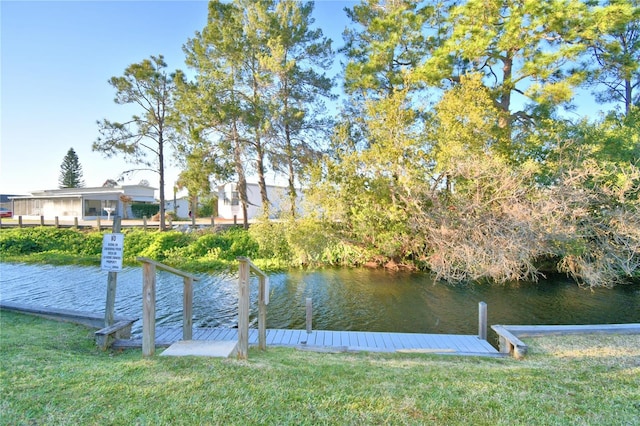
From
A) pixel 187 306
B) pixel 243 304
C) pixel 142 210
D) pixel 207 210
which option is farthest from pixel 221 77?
pixel 207 210

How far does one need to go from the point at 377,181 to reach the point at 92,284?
968cm

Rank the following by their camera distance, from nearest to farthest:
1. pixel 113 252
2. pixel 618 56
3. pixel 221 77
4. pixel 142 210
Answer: pixel 113 252
pixel 618 56
pixel 221 77
pixel 142 210

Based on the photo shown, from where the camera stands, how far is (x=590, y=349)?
15.9ft

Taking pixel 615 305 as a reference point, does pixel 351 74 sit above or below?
above

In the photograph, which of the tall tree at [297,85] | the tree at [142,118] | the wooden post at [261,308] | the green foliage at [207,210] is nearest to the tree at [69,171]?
the green foliage at [207,210]

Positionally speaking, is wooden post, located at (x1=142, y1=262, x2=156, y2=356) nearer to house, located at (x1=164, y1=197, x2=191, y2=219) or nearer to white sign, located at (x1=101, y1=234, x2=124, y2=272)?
white sign, located at (x1=101, y1=234, x2=124, y2=272)

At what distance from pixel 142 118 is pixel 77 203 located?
1348 cm

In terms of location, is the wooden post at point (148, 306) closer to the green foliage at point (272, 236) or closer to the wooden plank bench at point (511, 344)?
the wooden plank bench at point (511, 344)

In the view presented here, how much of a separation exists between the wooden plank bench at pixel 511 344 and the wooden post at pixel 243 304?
3828 millimetres

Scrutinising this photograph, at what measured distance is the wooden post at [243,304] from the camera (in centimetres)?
355

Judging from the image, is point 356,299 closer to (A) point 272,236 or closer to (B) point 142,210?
(A) point 272,236

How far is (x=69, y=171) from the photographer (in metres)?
42.7

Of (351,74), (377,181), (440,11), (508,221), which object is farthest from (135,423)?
(440,11)

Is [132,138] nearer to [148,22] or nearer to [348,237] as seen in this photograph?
[148,22]
